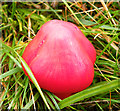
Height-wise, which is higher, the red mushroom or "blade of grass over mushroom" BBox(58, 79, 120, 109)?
the red mushroom

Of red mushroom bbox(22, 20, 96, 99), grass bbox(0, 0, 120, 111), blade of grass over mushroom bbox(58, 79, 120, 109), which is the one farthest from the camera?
grass bbox(0, 0, 120, 111)

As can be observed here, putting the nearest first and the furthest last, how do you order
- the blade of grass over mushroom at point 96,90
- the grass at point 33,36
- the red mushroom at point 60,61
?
1. the blade of grass over mushroom at point 96,90
2. the red mushroom at point 60,61
3. the grass at point 33,36

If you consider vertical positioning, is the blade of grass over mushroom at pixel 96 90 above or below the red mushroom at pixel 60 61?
below

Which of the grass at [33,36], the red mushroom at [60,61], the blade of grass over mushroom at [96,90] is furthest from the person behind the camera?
the grass at [33,36]

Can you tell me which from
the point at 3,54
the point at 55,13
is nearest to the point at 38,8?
the point at 55,13

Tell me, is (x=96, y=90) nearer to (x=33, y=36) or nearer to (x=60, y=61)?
(x=60, y=61)

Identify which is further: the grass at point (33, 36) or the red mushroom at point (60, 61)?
the grass at point (33, 36)

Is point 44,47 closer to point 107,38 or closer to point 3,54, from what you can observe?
point 3,54
